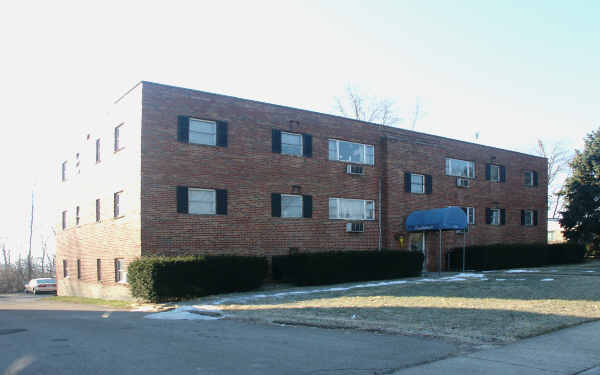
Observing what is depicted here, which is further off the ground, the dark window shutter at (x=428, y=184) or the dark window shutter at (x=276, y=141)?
the dark window shutter at (x=276, y=141)

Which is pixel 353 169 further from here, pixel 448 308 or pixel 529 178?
pixel 529 178

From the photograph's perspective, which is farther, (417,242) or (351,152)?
(417,242)

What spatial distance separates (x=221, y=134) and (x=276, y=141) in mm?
2504

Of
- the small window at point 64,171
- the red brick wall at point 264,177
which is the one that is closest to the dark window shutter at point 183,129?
the red brick wall at point 264,177

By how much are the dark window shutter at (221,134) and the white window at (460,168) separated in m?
13.1

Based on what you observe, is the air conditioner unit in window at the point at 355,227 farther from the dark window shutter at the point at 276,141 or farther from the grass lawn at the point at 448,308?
the grass lawn at the point at 448,308

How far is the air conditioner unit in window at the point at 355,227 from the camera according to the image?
24.2 metres

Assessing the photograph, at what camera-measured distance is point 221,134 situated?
20.9 m

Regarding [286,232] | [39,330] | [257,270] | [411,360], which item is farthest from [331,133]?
[411,360]

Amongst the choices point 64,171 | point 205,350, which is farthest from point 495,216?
point 205,350

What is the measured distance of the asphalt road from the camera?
273 inches

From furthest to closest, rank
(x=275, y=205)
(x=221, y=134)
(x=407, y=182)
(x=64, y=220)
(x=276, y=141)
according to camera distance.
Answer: (x=64, y=220)
(x=407, y=182)
(x=276, y=141)
(x=275, y=205)
(x=221, y=134)

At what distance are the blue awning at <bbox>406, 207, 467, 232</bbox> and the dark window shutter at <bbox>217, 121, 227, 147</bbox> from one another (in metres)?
10.00

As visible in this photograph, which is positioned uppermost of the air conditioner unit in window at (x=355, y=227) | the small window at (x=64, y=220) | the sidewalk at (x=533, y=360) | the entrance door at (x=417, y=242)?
the small window at (x=64, y=220)
